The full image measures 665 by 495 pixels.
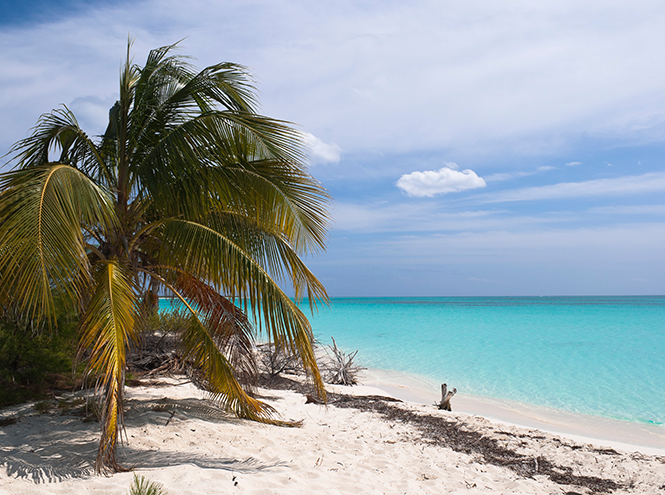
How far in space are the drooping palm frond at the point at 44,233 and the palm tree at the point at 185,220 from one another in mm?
19

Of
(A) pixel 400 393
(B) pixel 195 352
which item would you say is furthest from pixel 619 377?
(B) pixel 195 352

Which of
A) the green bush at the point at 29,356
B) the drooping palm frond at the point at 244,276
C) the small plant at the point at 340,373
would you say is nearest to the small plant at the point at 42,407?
the green bush at the point at 29,356

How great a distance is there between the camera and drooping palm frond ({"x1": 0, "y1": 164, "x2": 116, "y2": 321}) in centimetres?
340

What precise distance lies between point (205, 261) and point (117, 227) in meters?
1.13

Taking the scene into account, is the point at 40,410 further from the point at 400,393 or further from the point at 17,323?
the point at 400,393

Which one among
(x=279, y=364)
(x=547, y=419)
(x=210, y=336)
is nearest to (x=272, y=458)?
(x=210, y=336)

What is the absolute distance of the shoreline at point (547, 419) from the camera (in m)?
7.36

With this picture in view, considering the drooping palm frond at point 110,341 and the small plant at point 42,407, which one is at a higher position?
the drooping palm frond at point 110,341

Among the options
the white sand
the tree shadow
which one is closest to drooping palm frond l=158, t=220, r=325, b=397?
the white sand

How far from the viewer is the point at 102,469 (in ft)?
12.4

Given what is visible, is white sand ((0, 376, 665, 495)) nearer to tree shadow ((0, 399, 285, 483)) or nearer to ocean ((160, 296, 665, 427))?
tree shadow ((0, 399, 285, 483))

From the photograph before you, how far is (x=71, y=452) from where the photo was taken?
4359mm

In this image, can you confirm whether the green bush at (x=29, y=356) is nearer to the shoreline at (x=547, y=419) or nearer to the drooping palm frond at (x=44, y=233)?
the drooping palm frond at (x=44, y=233)

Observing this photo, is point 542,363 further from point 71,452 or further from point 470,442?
point 71,452
